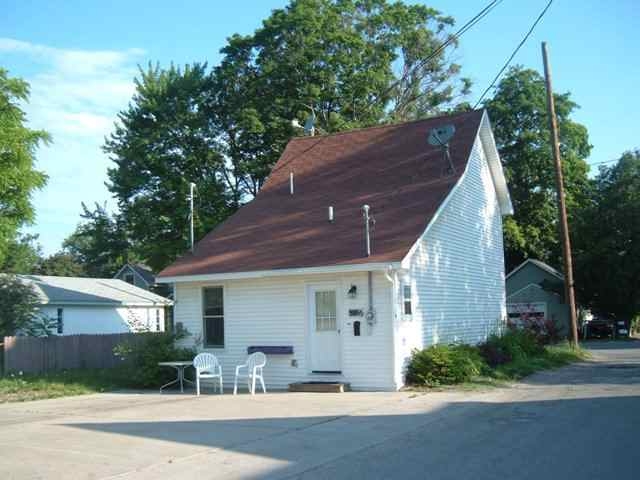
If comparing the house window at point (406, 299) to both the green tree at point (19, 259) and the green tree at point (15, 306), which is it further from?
the green tree at point (19, 259)

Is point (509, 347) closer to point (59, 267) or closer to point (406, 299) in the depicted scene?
point (406, 299)

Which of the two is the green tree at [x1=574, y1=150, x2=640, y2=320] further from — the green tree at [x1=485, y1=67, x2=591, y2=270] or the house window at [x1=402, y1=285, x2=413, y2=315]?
the house window at [x1=402, y1=285, x2=413, y2=315]

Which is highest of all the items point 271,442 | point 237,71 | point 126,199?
point 237,71

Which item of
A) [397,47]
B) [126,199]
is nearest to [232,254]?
[126,199]

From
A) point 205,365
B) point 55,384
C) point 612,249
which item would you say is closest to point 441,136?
point 205,365

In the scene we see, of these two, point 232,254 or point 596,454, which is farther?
point 232,254

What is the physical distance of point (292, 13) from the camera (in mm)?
31984

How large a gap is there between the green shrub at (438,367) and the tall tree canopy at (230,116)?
53.6ft

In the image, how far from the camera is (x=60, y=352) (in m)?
23.0

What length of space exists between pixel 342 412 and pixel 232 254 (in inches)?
287

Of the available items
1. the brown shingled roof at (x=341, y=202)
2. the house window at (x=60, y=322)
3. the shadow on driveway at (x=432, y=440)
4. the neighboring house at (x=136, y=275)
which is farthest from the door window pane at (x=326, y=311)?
the neighboring house at (x=136, y=275)

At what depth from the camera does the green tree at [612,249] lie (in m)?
42.4

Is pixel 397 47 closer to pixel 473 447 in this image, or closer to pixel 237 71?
pixel 237 71

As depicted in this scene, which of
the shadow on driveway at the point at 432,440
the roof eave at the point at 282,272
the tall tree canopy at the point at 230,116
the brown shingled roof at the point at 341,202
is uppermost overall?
the tall tree canopy at the point at 230,116
